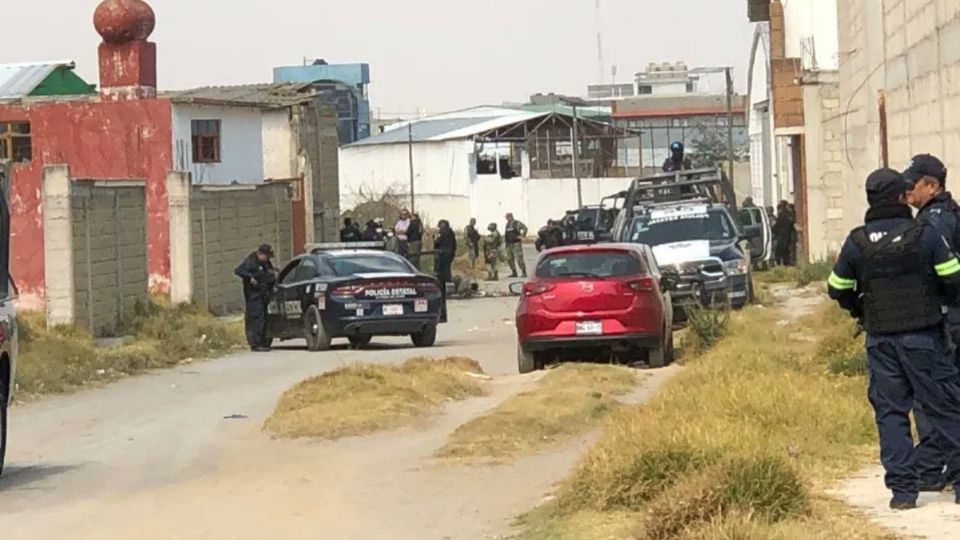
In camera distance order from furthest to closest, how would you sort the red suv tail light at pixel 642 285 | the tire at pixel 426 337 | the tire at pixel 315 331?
the tire at pixel 426 337 < the tire at pixel 315 331 < the red suv tail light at pixel 642 285

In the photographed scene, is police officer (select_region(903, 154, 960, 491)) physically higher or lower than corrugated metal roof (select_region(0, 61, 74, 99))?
lower

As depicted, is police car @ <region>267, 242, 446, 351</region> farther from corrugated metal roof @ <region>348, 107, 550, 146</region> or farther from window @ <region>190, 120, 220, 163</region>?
corrugated metal roof @ <region>348, 107, 550, 146</region>

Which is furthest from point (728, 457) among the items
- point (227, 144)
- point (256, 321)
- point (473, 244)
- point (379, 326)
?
point (473, 244)

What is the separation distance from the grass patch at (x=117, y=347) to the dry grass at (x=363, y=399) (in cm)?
526

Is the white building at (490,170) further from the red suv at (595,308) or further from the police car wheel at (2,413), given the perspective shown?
the police car wheel at (2,413)

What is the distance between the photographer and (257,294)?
28.9 m

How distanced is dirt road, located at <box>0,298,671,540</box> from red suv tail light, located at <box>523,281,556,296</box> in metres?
1.17

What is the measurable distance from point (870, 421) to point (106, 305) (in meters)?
19.5

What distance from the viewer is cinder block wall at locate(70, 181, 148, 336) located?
29781 millimetres

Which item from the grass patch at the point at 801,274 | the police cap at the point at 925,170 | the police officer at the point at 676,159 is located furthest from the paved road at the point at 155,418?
the police officer at the point at 676,159

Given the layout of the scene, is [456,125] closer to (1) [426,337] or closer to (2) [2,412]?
(1) [426,337]

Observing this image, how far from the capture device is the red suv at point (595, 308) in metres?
22.0

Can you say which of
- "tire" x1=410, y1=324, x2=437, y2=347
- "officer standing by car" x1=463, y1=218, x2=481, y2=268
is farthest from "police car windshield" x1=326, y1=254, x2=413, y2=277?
"officer standing by car" x1=463, y1=218, x2=481, y2=268

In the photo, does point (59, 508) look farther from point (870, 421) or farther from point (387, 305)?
point (387, 305)
